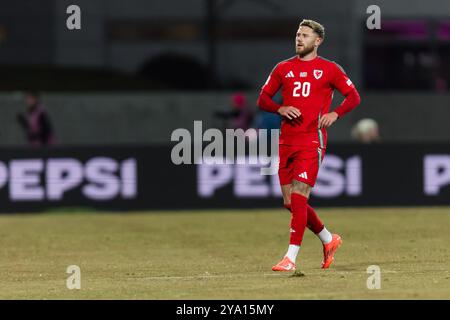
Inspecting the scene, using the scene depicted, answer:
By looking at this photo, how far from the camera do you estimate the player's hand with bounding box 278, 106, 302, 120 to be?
41.6 ft

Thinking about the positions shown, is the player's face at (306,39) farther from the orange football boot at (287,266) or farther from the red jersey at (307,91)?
the orange football boot at (287,266)

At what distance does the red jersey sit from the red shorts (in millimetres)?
59

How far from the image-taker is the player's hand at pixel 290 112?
1267cm

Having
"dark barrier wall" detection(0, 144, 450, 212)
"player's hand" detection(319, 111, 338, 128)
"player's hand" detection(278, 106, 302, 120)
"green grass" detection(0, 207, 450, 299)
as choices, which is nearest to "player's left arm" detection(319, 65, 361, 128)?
"player's hand" detection(319, 111, 338, 128)

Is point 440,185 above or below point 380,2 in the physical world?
below

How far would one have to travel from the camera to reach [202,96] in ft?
98.3

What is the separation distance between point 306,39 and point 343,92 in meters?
0.64

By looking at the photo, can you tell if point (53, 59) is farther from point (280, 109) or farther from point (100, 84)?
point (280, 109)

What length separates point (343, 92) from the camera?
1295 cm
